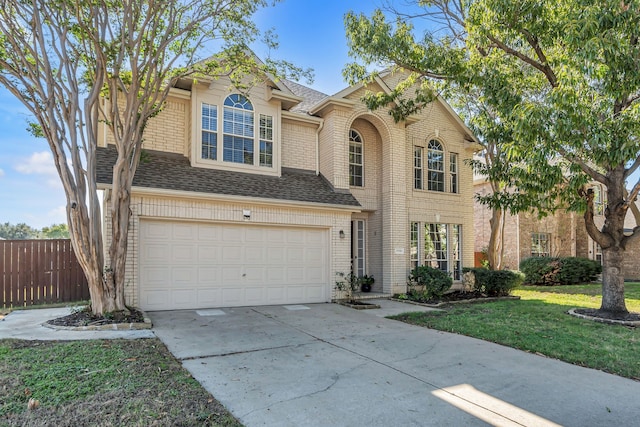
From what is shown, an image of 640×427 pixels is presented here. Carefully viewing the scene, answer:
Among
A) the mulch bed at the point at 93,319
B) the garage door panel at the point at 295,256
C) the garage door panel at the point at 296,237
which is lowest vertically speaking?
the mulch bed at the point at 93,319

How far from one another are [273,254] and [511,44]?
848cm

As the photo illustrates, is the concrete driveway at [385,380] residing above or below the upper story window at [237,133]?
below

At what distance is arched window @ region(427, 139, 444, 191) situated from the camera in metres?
14.4

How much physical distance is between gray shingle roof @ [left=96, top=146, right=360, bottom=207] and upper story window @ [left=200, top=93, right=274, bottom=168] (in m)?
0.53

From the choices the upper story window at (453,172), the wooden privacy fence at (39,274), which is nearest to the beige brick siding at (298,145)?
the upper story window at (453,172)

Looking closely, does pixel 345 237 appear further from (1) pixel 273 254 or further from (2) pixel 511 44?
(2) pixel 511 44

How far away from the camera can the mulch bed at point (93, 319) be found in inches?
283

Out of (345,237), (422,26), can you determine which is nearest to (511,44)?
(422,26)

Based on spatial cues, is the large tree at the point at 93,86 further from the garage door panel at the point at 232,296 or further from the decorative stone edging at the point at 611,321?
the decorative stone edging at the point at 611,321

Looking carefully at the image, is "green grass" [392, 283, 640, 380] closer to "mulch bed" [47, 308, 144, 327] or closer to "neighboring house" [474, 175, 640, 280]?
"mulch bed" [47, 308, 144, 327]

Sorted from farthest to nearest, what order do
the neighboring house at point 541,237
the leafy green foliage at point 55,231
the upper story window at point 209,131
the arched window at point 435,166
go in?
the leafy green foliage at point 55,231 < the neighboring house at point 541,237 < the arched window at point 435,166 < the upper story window at point 209,131

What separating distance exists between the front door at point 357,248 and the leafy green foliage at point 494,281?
385cm

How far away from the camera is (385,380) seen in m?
4.74

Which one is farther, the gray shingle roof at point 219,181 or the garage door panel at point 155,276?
the gray shingle roof at point 219,181
